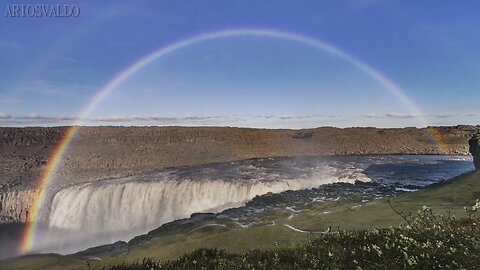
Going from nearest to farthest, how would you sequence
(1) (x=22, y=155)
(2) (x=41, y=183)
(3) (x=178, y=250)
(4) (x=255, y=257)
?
(4) (x=255, y=257)
(3) (x=178, y=250)
(2) (x=41, y=183)
(1) (x=22, y=155)

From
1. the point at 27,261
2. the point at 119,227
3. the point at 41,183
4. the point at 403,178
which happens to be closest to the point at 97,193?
the point at 119,227

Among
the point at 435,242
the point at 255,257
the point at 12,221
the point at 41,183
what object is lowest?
the point at 12,221

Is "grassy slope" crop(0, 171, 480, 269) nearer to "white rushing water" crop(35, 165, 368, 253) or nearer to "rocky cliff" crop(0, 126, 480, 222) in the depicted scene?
"white rushing water" crop(35, 165, 368, 253)

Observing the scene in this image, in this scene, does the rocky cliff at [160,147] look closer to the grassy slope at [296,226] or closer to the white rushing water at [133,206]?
the white rushing water at [133,206]

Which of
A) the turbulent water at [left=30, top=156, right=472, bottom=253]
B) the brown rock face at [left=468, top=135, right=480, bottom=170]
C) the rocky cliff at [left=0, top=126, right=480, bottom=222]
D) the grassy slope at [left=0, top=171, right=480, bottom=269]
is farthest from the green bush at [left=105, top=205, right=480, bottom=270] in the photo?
the rocky cliff at [left=0, top=126, right=480, bottom=222]

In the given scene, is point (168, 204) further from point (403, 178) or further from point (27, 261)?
point (403, 178)

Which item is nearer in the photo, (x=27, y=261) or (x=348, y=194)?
(x=27, y=261)

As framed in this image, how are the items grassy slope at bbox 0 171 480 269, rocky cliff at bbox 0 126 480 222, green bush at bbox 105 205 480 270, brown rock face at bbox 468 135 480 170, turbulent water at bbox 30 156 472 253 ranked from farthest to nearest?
rocky cliff at bbox 0 126 480 222, turbulent water at bbox 30 156 472 253, brown rock face at bbox 468 135 480 170, grassy slope at bbox 0 171 480 269, green bush at bbox 105 205 480 270

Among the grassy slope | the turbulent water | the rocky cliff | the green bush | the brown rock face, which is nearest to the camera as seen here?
the green bush

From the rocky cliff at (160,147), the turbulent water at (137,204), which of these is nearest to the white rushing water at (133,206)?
the turbulent water at (137,204)
